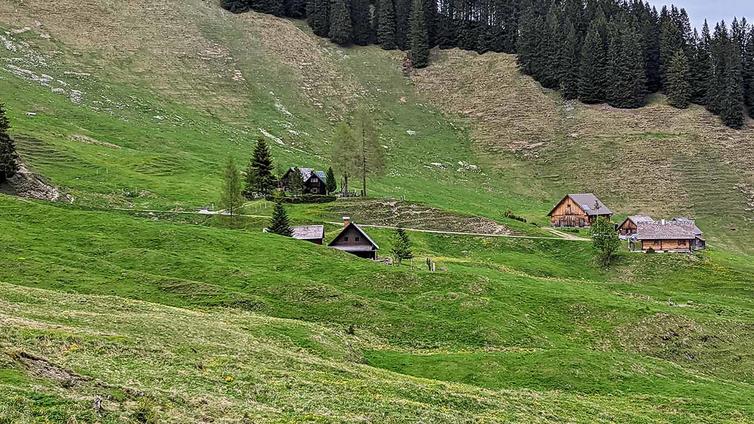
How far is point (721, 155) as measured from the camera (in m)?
162

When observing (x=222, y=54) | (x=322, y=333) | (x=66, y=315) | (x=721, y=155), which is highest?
(x=222, y=54)

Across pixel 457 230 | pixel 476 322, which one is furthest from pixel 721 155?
pixel 476 322

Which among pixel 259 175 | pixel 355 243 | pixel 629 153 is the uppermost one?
pixel 629 153

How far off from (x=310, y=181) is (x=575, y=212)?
167ft

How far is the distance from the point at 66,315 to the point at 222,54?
548ft

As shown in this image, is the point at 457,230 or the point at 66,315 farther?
the point at 457,230

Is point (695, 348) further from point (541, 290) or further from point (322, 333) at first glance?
point (322, 333)

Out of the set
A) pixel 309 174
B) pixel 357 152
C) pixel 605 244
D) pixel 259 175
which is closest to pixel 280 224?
pixel 259 175

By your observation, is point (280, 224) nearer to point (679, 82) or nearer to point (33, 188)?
point (33, 188)

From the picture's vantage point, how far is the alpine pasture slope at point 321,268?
96.9 feet

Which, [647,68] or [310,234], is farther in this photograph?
[647,68]

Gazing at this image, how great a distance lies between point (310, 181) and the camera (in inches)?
4998

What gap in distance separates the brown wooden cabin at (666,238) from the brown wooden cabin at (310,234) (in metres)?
51.1

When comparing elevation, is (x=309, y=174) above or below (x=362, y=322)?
above
